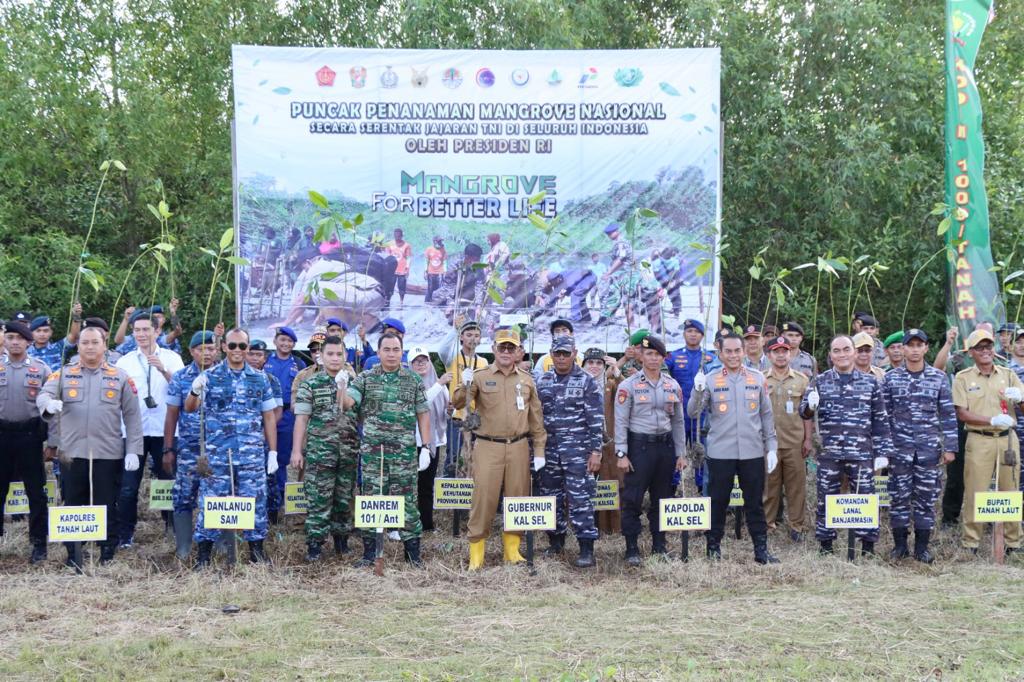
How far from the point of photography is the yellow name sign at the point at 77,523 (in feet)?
21.6

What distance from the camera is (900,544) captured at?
739 cm

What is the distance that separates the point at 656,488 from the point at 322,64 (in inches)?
259

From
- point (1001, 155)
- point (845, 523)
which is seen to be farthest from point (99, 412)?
point (1001, 155)

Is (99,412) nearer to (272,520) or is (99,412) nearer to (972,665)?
(272,520)

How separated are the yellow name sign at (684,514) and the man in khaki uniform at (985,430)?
224 centimetres

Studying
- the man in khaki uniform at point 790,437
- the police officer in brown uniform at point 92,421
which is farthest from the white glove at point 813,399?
the police officer in brown uniform at point 92,421

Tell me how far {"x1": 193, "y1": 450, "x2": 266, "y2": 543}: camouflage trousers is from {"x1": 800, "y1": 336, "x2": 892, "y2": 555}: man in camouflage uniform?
4.42m

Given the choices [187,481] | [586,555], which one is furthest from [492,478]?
[187,481]

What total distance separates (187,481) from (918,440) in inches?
228

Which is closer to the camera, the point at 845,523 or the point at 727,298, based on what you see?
the point at 845,523

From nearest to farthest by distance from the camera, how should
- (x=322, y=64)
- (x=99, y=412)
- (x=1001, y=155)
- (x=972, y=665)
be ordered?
(x=972, y=665) < (x=99, y=412) < (x=322, y=64) < (x=1001, y=155)

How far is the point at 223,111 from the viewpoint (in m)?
13.5

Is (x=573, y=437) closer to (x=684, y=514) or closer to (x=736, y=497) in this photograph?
(x=684, y=514)

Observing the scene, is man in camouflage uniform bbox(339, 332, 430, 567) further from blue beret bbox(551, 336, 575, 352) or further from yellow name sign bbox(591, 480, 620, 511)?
yellow name sign bbox(591, 480, 620, 511)
